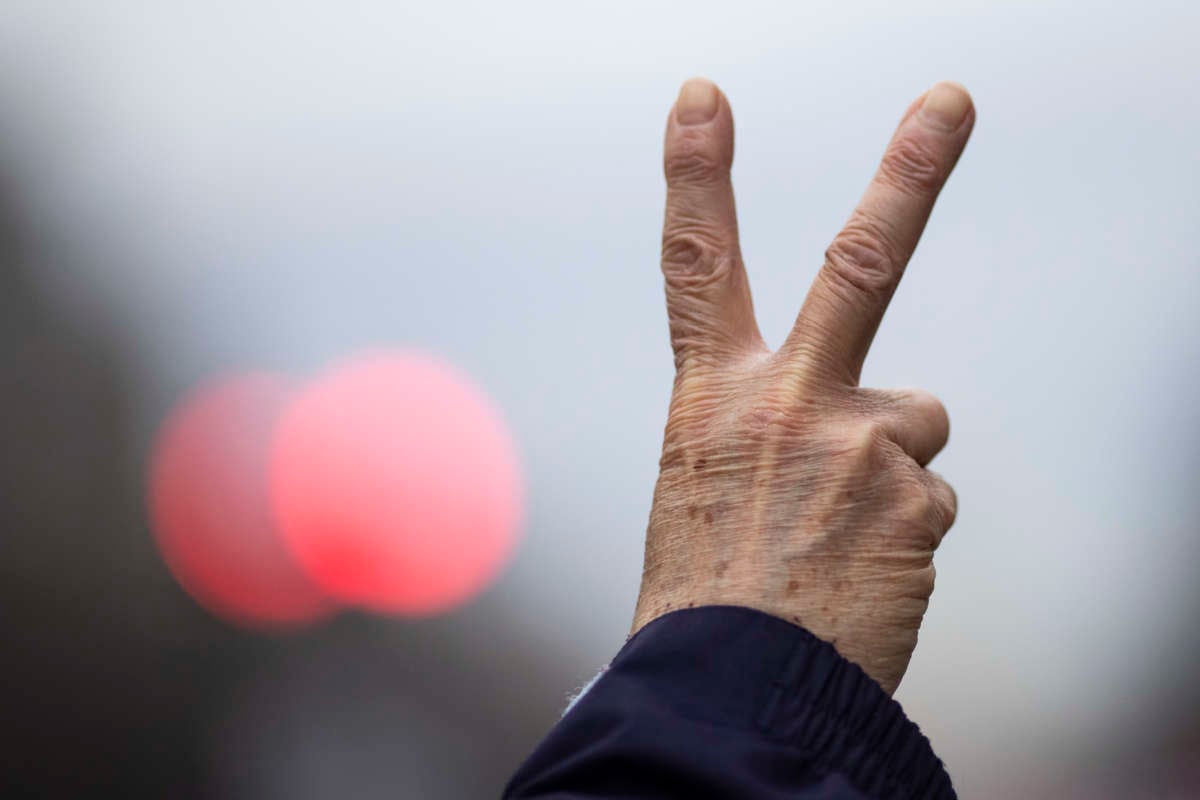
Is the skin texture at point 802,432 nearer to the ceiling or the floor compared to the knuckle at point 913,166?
nearer to the floor

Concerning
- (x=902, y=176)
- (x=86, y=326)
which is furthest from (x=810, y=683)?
(x=86, y=326)

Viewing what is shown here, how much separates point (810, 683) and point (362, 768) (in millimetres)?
29441

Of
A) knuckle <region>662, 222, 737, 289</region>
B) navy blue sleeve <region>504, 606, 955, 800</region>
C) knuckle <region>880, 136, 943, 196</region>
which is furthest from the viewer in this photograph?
knuckle <region>662, 222, 737, 289</region>

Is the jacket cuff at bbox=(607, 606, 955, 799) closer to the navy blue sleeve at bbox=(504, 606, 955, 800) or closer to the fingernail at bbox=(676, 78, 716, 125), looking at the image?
the navy blue sleeve at bbox=(504, 606, 955, 800)

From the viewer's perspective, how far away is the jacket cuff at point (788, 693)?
127 cm

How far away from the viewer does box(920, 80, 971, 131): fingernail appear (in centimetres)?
165

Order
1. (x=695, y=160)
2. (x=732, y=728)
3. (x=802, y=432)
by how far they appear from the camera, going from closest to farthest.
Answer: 1. (x=732, y=728)
2. (x=802, y=432)
3. (x=695, y=160)

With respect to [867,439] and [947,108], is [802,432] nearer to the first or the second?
[867,439]

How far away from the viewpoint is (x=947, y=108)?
165cm

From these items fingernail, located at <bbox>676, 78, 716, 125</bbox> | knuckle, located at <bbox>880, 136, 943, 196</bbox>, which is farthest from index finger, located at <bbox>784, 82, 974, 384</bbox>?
fingernail, located at <bbox>676, 78, 716, 125</bbox>

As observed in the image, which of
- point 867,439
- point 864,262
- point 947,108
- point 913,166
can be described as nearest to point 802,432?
point 867,439

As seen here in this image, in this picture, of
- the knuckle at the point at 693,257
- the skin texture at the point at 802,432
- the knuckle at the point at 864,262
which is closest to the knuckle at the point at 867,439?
the skin texture at the point at 802,432

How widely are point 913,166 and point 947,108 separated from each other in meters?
0.11

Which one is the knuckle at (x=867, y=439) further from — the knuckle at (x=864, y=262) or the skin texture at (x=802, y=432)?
the knuckle at (x=864, y=262)
